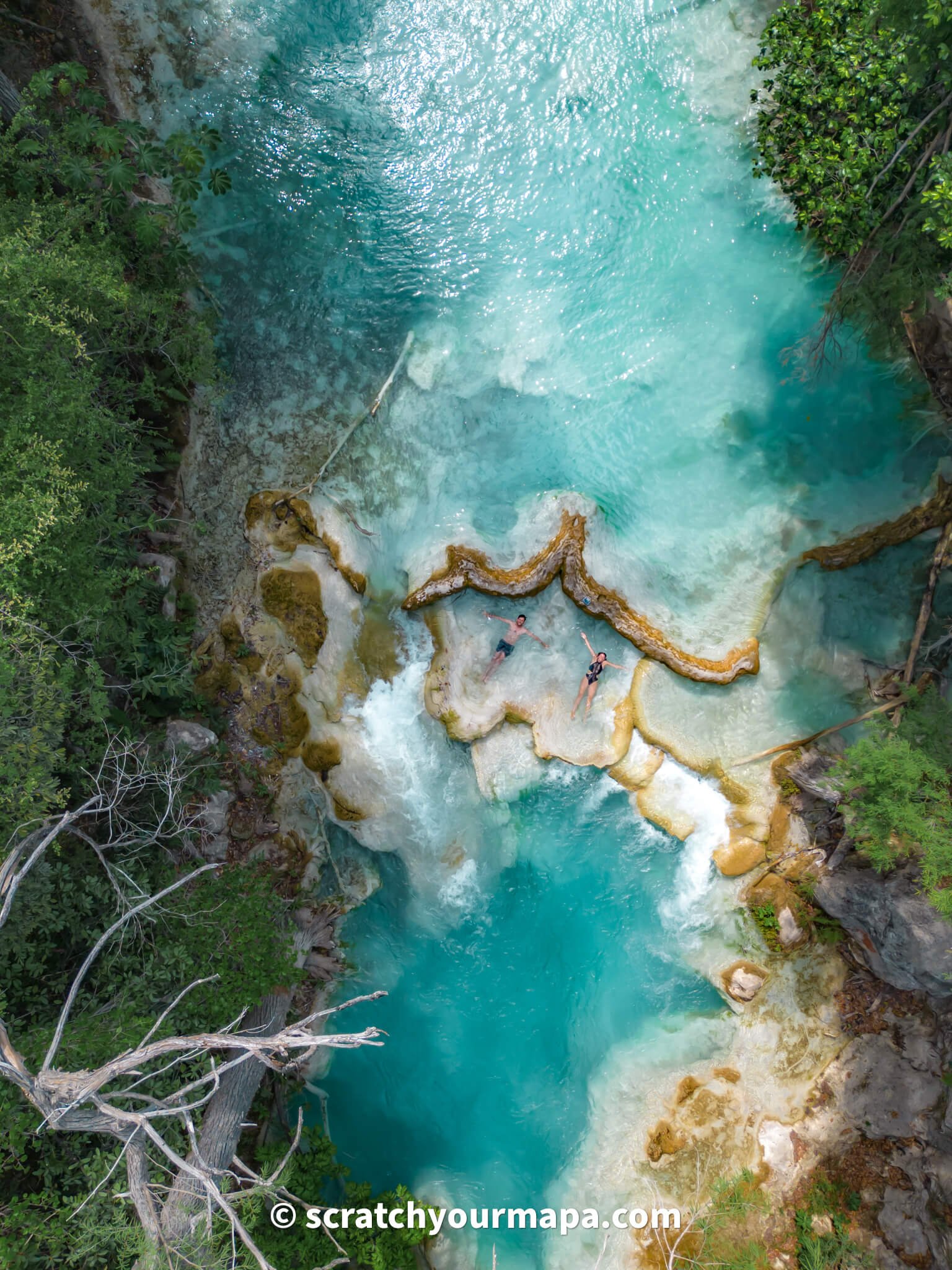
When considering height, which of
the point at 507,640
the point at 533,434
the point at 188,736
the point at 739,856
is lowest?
the point at 188,736

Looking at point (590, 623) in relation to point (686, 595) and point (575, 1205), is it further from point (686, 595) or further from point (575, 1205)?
point (575, 1205)

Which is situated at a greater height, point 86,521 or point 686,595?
point 686,595

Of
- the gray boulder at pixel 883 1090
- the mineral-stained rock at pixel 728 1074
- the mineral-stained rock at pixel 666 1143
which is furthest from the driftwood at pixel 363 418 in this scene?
the gray boulder at pixel 883 1090

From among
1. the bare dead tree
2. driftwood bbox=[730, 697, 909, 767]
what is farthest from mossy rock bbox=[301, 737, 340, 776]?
driftwood bbox=[730, 697, 909, 767]

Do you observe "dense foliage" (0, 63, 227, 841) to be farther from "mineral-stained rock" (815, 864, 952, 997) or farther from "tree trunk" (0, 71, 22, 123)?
"mineral-stained rock" (815, 864, 952, 997)

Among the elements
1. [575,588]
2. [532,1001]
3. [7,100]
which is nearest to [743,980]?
[532,1001]

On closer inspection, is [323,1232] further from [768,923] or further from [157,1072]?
[768,923]

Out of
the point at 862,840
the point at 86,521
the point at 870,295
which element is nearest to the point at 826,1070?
the point at 862,840

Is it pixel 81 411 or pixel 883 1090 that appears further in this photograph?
pixel 883 1090
